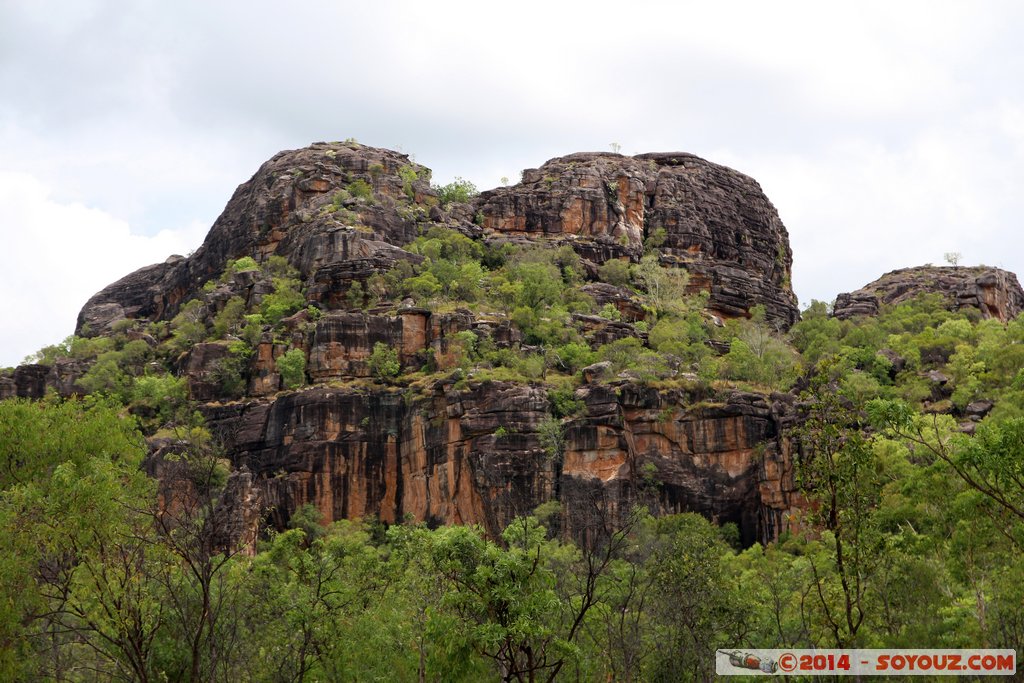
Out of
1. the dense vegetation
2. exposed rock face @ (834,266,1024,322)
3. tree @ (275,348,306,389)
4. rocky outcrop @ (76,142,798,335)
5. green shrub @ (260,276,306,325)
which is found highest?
rocky outcrop @ (76,142,798,335)

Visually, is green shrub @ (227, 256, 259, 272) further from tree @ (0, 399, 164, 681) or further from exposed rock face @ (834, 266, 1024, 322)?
tree @ (0, 399, 164, 681)

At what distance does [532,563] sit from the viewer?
22062mm

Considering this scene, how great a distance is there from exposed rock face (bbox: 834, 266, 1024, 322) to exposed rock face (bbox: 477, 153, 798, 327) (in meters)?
6.92

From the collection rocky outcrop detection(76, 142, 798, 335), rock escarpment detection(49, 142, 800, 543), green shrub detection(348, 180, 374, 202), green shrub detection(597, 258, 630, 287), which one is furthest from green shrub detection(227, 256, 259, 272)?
green shrub detection(597, 258, 630, 287)

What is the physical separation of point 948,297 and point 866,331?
1889 cm

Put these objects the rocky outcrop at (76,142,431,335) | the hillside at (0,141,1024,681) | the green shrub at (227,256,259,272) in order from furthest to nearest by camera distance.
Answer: the green shrub at (227,256,259,272)
the rocky outcrop at (76,142,431,335)
the hillside at (0,141,1024,681)

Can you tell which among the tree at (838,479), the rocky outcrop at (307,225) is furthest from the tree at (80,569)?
the rocky outcrop at (307,225)

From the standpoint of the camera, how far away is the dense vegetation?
22.3 m

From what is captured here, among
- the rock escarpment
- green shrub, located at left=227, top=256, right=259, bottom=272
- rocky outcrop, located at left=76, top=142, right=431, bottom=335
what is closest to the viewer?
the rock escarpment

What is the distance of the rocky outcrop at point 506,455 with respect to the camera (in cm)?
5759

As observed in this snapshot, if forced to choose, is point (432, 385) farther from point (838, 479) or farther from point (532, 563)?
point (838, 479)

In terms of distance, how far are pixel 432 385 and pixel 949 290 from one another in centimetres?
5812

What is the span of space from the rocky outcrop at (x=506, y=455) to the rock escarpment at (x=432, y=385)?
0.09 meters

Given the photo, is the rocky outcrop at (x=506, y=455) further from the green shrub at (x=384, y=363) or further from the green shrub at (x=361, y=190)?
the green shrub at (x=361, y=190)
